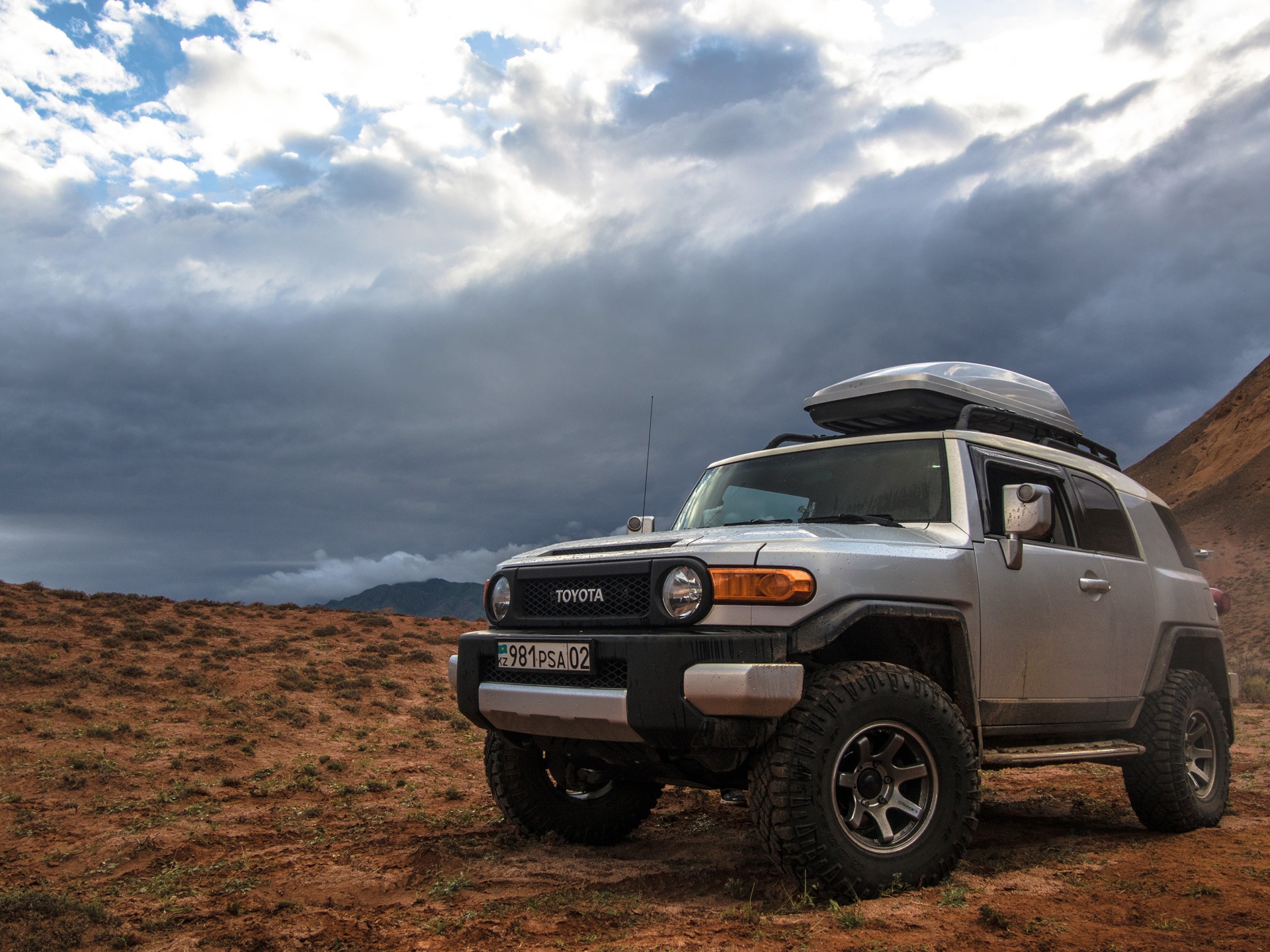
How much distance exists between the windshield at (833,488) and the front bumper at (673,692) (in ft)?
4.22

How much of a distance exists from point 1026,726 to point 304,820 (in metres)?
4.54

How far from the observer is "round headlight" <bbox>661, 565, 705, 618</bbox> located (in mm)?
4027

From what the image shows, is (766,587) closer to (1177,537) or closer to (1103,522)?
(1103,522)

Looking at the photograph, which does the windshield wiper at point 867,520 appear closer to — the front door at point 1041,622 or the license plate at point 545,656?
the front door at point 1041,622

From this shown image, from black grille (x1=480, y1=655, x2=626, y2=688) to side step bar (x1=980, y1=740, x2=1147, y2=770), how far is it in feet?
6.00

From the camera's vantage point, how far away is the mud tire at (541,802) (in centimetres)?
526

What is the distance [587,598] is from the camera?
446 cm

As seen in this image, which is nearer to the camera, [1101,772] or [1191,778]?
[1191,778]

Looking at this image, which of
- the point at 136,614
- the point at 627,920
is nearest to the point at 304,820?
the point at 627,920

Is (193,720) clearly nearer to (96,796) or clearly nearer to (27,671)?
(27,671)

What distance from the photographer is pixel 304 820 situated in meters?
6.27

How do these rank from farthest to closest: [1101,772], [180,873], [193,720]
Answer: [193,720] < [1101,772] < [180,873]

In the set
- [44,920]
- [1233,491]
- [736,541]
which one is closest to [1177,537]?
[736,541]

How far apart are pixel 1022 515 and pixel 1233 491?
45.5 m
